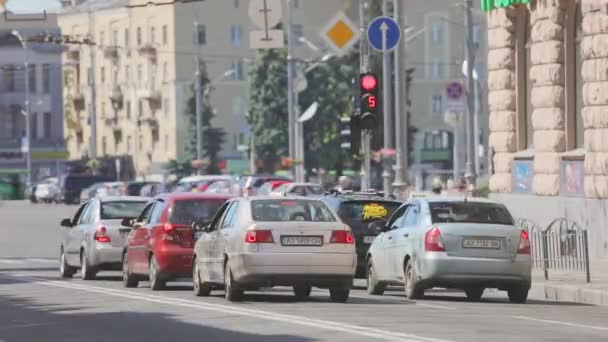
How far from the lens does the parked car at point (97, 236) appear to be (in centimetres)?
3297

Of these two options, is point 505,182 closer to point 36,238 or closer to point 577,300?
point 577,300

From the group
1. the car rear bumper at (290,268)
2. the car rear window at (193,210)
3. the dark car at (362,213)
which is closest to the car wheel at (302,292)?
the car rear bumper at (290,268)

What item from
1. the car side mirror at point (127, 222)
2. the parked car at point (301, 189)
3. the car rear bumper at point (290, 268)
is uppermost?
the parked car at point (301, 189)

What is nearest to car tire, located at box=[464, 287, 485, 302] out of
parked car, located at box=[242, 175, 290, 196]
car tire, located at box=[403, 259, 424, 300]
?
car tire, located at box=[403, 259, 424, 300]

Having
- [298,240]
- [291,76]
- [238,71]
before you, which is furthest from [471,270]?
[238,71]

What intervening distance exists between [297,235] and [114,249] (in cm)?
927

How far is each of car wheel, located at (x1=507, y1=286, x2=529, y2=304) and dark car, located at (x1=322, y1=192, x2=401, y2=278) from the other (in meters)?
5.45

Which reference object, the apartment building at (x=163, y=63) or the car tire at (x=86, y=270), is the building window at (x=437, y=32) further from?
the car tire at (x=86, y=270)

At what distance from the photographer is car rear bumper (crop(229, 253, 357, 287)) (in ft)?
79.2

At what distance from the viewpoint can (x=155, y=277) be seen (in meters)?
28.5

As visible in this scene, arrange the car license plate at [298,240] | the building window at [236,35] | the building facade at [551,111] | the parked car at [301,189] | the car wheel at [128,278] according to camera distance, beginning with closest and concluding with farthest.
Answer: the car license plate at [298,240] → the car wheel at [128,278] → the building facade at [551,111] → the parked car at [301,189] → the building window at [236,35]

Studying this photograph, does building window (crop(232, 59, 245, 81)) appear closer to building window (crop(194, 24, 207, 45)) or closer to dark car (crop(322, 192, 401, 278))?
building window (crop(194, 24, 207, 45))

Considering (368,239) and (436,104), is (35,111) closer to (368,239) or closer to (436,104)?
(436,104)

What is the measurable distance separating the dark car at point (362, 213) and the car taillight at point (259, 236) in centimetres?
711
